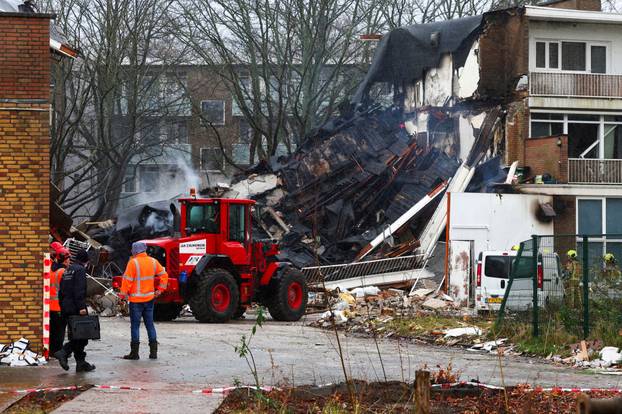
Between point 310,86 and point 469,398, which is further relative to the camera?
point 310,86

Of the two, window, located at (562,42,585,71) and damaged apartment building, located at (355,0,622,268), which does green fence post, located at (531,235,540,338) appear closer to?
damaged apartment building, located at (355,0,622,268)

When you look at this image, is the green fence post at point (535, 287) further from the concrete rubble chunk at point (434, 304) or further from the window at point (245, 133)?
the window at point (245, 133)

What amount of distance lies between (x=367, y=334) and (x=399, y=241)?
12734 millimetres

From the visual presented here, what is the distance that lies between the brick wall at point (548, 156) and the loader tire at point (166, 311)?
671 inches

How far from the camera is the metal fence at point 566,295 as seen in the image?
16.5 metres

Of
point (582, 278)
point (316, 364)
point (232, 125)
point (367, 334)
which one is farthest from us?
point (232, 125)

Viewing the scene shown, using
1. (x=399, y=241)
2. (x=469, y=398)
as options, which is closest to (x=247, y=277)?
(x=399, y=241)

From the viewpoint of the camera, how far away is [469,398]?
35.9 ft

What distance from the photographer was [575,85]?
37.6m

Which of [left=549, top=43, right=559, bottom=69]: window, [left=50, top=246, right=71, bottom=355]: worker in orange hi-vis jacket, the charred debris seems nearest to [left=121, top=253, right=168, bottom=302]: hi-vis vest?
[left=50, top=246, right=71, bottom=355]: worker in orange hi-vis jacket

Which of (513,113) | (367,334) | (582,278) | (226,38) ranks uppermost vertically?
(226,38)

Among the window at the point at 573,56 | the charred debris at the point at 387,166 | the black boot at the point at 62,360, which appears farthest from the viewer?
the window at the point at 573,56

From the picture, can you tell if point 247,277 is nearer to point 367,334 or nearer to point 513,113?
point 367,334

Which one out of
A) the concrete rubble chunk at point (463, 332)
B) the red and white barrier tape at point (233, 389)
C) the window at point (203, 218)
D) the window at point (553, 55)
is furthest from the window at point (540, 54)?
the red and white barrier tape at point (233, 389)
